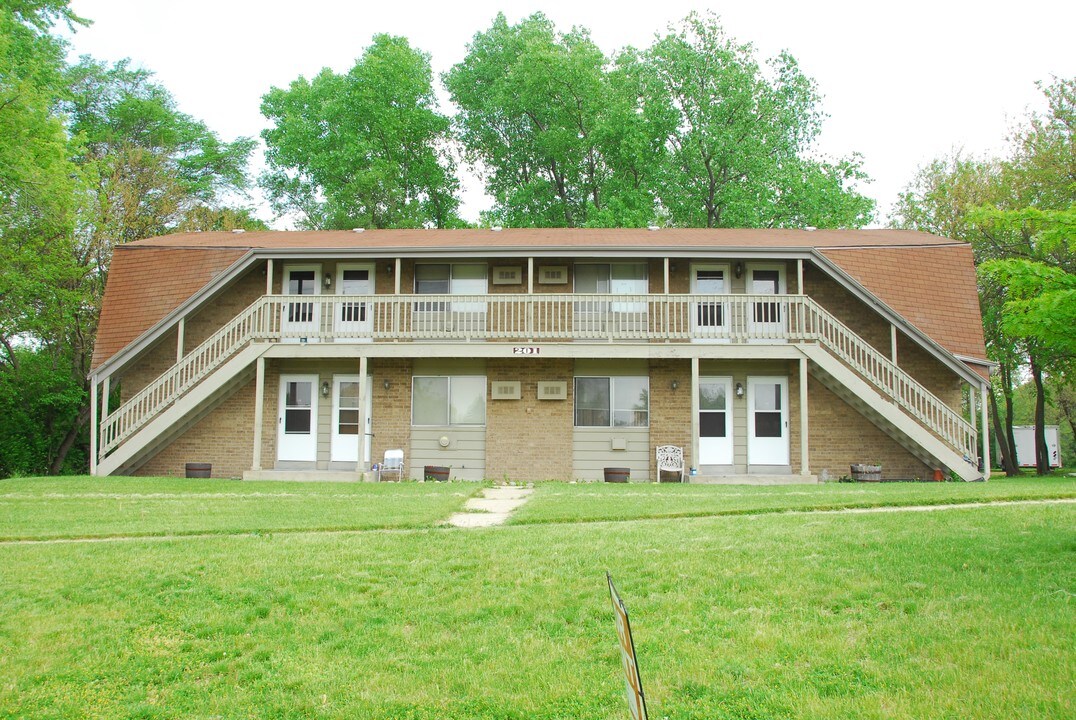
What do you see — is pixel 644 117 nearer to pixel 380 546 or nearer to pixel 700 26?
pixel 700 26

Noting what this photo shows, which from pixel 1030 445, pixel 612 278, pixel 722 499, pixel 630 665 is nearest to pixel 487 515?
pixel 722 499

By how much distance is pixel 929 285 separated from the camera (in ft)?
63.9

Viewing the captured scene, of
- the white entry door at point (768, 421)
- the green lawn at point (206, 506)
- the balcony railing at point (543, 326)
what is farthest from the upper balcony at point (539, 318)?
the green lawn at point (206, 506)

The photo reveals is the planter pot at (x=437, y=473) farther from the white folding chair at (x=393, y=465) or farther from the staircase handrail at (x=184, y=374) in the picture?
the staircase handrail at (x=184, y=374)

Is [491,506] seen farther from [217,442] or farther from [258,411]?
[217,442]

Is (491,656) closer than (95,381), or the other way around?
(491,656)

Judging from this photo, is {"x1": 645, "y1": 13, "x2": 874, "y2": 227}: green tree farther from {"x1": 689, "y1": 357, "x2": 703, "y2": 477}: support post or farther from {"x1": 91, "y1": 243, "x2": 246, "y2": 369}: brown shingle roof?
{"x1": 91, "y1": 243, "x2": 246, "y2": 369}: brown shingle roof

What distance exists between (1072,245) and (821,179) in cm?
2251

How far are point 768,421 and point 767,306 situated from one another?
8.55 feet

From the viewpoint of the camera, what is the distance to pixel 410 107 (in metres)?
35.9

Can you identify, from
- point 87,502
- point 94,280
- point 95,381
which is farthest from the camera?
point 94,280

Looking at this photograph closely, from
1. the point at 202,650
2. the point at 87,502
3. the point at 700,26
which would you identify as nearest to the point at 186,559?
the point at 202,650

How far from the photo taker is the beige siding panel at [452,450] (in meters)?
19.1

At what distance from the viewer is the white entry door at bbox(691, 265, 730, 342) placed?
1823cm
